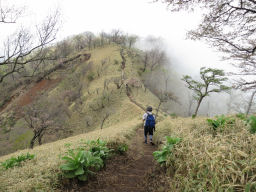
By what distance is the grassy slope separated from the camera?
260 cm

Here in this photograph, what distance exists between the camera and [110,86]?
119 ft

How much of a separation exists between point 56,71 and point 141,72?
46.2 meters

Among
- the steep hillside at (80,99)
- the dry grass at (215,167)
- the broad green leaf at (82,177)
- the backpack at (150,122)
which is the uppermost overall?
the dry grass at (215,167)

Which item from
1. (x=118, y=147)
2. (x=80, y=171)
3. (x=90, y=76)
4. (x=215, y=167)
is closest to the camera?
(x=215, y=167)

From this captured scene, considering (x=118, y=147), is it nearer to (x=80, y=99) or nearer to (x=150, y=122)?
(x=150, y=122)

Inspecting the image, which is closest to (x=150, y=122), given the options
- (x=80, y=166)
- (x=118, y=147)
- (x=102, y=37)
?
(x=118, y=147)

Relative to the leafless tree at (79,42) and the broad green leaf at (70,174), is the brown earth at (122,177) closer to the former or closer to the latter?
the broad green leaf at (70,174)

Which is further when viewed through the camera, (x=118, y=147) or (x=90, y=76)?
(x=90, y=76)

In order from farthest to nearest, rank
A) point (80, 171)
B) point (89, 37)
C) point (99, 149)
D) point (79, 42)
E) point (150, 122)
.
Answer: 1. point (89, 37)
2. point (79, 42)
3. point (150, 122)
4. point (99, 149)
5. point (80, 171)

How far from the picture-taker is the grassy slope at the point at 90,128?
260 cm

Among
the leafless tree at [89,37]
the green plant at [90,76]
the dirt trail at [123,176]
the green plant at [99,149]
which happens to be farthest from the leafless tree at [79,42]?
the dirt trail at [123,176]

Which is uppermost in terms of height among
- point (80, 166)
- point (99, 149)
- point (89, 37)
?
point (89, 37)

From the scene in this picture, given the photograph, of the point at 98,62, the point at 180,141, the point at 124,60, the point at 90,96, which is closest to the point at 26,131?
the point at 90,96

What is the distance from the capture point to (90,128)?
25406mm
